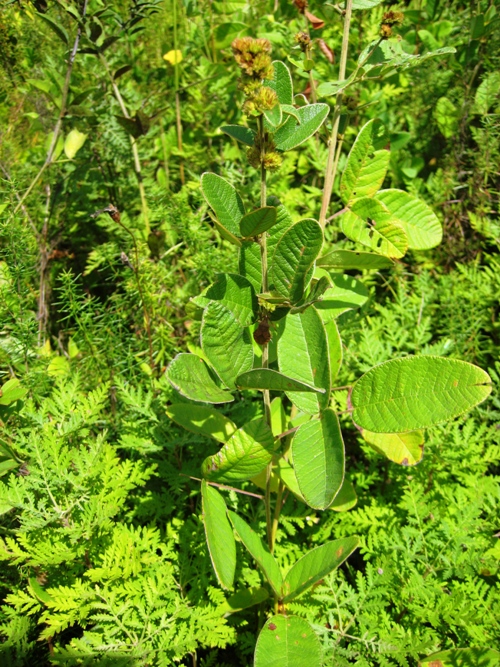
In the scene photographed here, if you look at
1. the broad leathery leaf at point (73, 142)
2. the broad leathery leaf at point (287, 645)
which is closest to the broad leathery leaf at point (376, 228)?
the broad leathery leaf at point (287, 645)

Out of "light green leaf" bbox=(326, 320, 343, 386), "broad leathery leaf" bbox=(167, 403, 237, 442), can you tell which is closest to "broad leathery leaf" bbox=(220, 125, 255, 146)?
"light green leaf" bbox=(326, 320, 343, 386)

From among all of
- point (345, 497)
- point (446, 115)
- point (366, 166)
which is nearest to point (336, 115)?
point (366, 166)

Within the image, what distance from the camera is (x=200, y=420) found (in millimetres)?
1205

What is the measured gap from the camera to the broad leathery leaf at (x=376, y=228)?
1179mm

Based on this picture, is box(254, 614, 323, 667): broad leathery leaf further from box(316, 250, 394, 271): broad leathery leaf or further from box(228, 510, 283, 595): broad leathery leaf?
box(316, 250, 394, 271): broad leathery leaf

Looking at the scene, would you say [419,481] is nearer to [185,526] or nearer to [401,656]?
[401,656]

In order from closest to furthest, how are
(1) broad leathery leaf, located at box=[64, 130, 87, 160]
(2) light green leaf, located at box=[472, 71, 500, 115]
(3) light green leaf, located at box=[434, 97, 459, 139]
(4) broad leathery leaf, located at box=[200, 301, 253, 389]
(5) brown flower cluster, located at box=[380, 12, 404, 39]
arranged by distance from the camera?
(4) broad leathery leaf, located at box=[200, 301, 253, 389], (5) brown flower cluster, located at box=[380, 12, 404, 39], (1) broad leathery leaf, located at box=[64, 130, 87, 160], (2) light green leaf, located at box=[472, 71, 500, 115], (3) light green leaf, located at box=[434, 97, 459, 139]

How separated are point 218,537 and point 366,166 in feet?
2.81

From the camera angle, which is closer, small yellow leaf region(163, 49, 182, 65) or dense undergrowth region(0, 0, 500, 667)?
dense undergrowth region(0, 0, 500, 667)

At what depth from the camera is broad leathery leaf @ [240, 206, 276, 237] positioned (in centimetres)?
87

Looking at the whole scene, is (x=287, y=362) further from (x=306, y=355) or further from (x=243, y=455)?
(x=243, y=455)

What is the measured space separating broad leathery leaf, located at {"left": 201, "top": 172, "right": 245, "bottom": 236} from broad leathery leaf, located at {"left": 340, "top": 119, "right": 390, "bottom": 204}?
0.34 meters

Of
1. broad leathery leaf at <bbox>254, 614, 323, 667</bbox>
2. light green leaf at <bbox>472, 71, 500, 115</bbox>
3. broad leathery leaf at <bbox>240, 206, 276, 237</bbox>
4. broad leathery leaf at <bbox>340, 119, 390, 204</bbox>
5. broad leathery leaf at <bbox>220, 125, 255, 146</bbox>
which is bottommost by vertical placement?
broad leathery leaf at <bbox>254, 614, 323, 667</bbox>

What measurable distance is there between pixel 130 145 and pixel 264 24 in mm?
895
